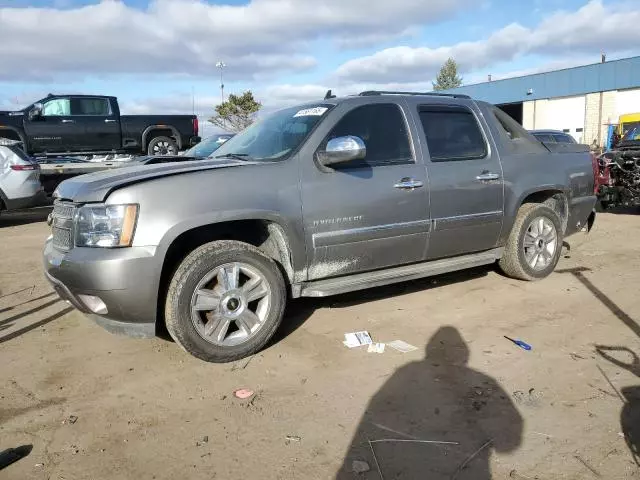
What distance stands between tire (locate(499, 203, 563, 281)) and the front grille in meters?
3.96

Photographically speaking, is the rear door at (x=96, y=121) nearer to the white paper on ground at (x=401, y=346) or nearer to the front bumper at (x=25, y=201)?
the front bumper at (x=25, y=201)

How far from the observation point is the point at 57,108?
14.1 m

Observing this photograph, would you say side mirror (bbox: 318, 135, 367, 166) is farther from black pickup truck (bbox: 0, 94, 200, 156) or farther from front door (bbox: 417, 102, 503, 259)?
black pickup truck (bbox: 0, 94, 200, 156)

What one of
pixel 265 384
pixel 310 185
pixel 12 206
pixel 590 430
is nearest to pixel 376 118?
pixel 310 185

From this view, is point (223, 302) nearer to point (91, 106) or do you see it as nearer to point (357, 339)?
point (357, 339)

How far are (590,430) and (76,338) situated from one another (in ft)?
12.1

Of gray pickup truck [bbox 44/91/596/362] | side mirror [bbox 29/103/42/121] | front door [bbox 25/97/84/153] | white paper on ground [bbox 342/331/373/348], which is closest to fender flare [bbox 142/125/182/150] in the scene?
front door [bbox 25/97/84/153]

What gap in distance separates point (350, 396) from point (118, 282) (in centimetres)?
161

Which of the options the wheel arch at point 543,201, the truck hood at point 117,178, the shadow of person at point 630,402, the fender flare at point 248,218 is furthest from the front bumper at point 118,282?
the wheel arch at point 543,201

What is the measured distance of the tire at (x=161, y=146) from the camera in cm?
1507

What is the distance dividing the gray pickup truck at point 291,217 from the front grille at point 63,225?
Result: 15 millimetres

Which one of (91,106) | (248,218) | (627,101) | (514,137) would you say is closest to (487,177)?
(514,137)

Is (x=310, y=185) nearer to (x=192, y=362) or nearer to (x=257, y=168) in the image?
(x=257, y=168)

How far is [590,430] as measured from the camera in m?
2.82
